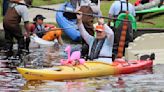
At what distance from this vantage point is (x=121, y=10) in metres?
17.7

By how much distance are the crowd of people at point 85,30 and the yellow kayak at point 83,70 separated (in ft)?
0.91

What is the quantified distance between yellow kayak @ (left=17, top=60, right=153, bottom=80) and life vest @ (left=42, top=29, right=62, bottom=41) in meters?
6.07

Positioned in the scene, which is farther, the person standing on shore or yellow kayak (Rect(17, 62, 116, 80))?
the person standing on shore

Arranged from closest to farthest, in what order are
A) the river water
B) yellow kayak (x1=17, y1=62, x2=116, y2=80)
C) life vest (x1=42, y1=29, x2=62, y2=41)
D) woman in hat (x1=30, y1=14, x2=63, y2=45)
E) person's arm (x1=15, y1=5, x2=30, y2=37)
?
the river water → yellow kayak (x1=17, y1=62, x2=116, y2=80) → person's arm (x1=15, y1=5, x2=30, y2=37) → woman in hat (x1=30, y1=14, x2=63, y2=45) → life vest (x1=42, y1=29, x2=62, y2=41)

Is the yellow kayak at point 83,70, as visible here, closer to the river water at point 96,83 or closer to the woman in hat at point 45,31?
the river water at point 96,83

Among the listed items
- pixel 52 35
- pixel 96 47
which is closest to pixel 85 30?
pixel 96 47

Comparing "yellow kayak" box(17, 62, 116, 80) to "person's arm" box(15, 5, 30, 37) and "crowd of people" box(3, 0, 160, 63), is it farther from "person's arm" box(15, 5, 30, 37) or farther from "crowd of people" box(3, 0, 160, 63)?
"person's arm" box(15, 5, 30, 37)

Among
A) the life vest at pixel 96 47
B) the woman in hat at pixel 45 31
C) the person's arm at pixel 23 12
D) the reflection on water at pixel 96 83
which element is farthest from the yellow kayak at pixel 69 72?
the woman in hat at pixel 45 31

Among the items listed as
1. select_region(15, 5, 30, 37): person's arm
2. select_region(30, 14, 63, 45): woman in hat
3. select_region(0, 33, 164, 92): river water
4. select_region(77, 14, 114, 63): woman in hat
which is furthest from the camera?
select_region(30, 14, 63, 45): woman in hat

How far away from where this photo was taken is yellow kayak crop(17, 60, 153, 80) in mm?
13375

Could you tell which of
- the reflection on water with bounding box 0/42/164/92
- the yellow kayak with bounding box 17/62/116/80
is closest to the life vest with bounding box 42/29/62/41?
the reflection on water with bounding box 0/42/164/92

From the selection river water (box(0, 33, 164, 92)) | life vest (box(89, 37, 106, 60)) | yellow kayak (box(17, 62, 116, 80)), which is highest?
life vest (box(89, 37, 106, 60))

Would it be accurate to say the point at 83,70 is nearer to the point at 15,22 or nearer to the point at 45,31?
the point at 15,22

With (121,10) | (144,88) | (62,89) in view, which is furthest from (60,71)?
(121,10)
